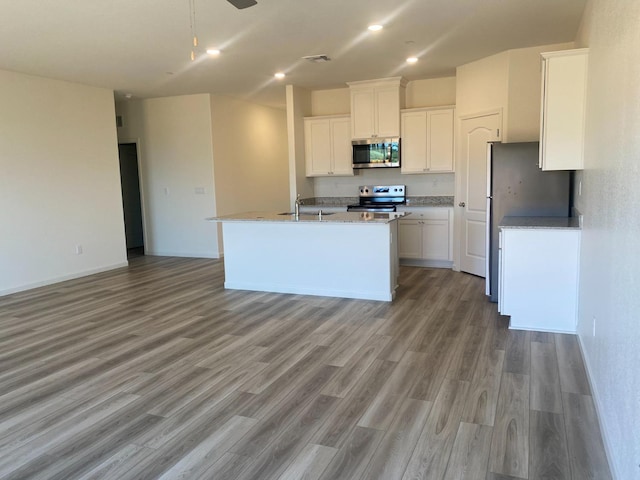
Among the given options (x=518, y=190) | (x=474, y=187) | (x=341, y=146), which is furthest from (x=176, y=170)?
(x=518, y=190)

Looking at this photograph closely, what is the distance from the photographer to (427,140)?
278 inches

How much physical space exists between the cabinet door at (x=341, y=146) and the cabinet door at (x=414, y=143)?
88cm

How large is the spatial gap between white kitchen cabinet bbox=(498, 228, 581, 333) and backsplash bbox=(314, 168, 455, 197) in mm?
3393

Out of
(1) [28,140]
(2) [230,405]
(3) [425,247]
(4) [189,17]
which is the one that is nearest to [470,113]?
(3) [425,247]

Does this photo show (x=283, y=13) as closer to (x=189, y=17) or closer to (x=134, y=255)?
(x=189, y=17)

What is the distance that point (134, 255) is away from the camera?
876 cm

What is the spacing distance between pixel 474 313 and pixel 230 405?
8.95ft

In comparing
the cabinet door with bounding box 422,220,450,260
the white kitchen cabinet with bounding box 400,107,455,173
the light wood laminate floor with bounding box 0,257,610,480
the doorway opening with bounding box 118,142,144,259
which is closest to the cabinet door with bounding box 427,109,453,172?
the white kitchen cabinet with bounding box 400,107,455,173

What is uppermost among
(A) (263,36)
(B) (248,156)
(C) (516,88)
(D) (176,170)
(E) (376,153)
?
(A) (263,36)

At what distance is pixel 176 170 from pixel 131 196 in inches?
74.9

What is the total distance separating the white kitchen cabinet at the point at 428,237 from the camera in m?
6.90

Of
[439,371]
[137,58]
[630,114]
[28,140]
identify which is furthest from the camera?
[28,140]

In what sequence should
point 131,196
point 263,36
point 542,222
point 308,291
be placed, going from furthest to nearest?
point 131,196 → point 308,291 → point 263,36 → point 542,222

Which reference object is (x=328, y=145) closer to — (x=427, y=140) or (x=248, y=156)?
(x=427, y=140)
